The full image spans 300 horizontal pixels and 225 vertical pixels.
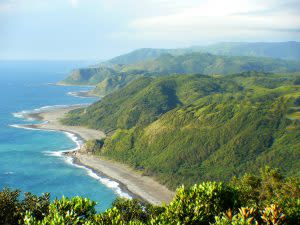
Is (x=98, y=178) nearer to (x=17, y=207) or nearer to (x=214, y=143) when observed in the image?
(x=214, y=143)

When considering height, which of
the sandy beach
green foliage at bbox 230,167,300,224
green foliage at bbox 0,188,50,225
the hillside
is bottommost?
the sandy beach

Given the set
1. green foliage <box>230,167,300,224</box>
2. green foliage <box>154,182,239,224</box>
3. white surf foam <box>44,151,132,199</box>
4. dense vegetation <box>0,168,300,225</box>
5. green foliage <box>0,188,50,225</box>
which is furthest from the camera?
white surf foam <box>44,151,132,199</box>

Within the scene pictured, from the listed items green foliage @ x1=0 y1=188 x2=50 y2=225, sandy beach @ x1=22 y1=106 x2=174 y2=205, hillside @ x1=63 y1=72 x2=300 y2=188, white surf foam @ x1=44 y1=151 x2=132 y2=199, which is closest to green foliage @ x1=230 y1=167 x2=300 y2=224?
green foliage @ x1=0 y1=188 x2=50 y2=225

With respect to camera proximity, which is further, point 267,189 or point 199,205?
point 267,189

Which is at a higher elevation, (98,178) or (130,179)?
(98,178)

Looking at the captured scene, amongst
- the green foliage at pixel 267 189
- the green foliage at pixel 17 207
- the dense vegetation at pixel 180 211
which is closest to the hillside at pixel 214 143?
the green foliage at pixel 267 189

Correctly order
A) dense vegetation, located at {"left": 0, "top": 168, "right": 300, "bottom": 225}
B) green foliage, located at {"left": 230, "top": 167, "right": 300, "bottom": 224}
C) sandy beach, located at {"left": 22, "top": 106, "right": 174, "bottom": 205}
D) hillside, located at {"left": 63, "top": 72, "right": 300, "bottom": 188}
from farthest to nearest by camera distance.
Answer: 1. hillside, located at {"left": 63, "top": 72, "right": 300, "bottom": 188}
2. sandy beach, located at {"left": 22, "top": 106, "right": 174, "bottom": 205}
3. green foliage, located at {"left": 230, "top": 167, "right": 300, "bottom": 224}
4. dense vegetation, located at {"left": 0, "top": 168, "right": 300, "bottom": 225}

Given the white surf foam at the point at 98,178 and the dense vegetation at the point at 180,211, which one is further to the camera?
the white surf foam at the point at 98,178

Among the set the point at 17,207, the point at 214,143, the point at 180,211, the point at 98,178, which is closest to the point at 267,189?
the point at 180,211

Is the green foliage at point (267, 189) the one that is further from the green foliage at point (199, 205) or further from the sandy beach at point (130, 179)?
the sandy beach at point (130, 179)

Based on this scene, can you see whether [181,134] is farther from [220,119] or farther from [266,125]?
[266,125]

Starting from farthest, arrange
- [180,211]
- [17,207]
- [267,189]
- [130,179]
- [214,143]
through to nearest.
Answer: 1. [214,143]
2. [130,179]
3. [267,189]
4. [17,207]
5. [180,211]

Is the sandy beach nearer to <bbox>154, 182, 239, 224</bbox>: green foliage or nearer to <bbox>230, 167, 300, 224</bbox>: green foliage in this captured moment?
<bbox>230, 167, 300, 224</bbox>: green foliage
